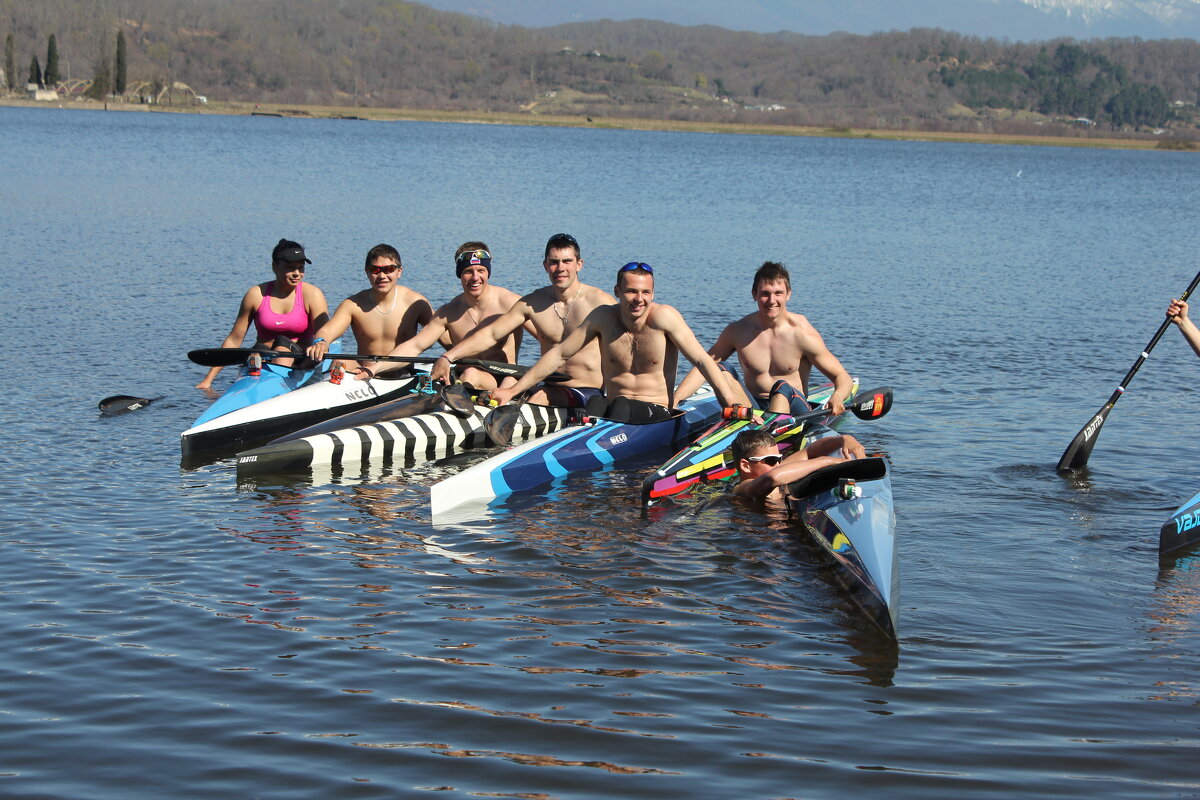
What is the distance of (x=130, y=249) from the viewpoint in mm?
25094

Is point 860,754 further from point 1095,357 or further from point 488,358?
point 1095,357

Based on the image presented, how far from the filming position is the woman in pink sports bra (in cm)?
1275

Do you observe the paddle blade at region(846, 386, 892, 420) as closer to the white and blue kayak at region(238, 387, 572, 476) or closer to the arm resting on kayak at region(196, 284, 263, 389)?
the white and blue kayak at region(238, 387, 572, 476)

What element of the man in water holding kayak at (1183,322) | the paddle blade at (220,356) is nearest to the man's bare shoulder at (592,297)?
the paddle blade at (220,356)

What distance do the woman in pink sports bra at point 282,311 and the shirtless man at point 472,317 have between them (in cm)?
107

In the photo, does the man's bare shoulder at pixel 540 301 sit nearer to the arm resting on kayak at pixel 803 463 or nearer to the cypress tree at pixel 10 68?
the arm resting on kayak at pixel 803 463

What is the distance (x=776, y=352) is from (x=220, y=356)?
5437 millimetres

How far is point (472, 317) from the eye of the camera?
1248 centimetres

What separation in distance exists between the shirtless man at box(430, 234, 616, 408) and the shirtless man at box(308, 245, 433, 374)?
3.05 feet

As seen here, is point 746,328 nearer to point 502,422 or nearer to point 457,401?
point 502,422

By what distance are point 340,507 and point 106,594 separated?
7.63 feet

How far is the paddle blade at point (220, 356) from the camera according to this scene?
39.3 ft

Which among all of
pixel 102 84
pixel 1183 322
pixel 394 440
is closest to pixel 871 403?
pixel 1183 322

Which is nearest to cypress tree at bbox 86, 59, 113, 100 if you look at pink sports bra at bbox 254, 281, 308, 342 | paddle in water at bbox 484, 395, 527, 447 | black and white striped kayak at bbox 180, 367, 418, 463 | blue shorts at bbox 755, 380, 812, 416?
pink sports bra at bbox 254, 281, 308, 342
